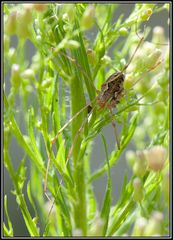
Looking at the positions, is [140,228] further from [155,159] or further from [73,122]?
[73,122]

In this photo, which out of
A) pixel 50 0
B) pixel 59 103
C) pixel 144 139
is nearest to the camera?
pixel 50 0

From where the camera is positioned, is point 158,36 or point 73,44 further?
point 158,36

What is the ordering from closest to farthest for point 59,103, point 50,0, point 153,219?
point 153,219 → point 50,0 → point 59,103

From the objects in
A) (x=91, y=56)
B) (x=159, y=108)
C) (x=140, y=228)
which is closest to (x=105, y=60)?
(x=91, y=56)

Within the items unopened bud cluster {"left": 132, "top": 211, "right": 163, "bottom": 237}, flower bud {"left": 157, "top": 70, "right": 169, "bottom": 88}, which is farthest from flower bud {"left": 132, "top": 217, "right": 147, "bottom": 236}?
flower bud {"left": 157, "top": 70, "right": 169, "bottom": 88}

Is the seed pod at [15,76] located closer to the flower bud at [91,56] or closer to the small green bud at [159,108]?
the flower bud at [91,56]

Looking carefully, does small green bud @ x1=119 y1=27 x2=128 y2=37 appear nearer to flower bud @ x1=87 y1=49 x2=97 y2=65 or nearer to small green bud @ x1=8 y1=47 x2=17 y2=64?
flower bud @ x1=87 y1=49 x2=97 y2=65

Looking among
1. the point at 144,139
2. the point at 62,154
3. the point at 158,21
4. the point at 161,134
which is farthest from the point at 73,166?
the point at 158,21

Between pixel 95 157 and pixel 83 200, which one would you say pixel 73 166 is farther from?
pixel 95 157

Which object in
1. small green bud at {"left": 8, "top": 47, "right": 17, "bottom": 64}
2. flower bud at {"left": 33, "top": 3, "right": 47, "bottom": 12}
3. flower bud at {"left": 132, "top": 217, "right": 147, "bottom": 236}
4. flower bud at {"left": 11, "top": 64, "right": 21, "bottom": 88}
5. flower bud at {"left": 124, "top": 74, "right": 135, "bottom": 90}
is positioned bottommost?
flower bud at {"left": 132, "top": 217, "right": 147, "bottom": 236}

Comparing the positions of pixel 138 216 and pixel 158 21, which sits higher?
pixel 158 21

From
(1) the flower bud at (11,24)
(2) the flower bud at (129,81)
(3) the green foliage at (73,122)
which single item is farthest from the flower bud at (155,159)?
(1) the flower bud at (11,24)
